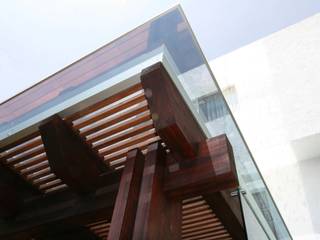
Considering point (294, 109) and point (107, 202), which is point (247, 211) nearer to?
point (107, 202)

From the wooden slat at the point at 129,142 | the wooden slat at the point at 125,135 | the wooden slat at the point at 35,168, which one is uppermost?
the wooden slat at the point at 35,168

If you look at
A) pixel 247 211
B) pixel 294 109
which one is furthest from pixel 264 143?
pixel 247 211

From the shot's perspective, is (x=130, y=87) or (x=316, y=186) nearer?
(x=130, y=87)

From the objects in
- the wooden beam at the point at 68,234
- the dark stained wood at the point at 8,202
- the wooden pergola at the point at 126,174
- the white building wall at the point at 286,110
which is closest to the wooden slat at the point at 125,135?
the wooden pergola at the point at 126,174

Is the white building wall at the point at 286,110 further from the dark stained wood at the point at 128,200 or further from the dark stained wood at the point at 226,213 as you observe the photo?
the dark stained wood at the point at 128,200

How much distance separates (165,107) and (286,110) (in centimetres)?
595

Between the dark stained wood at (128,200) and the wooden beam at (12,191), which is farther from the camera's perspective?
the wooden beam at (12,191)

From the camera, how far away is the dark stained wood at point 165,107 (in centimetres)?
125

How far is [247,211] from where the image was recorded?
1.75 m

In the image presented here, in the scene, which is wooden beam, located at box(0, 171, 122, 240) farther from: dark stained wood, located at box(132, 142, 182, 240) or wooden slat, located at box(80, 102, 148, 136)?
dark stained wood, located at box(132, 142, 182, 240)

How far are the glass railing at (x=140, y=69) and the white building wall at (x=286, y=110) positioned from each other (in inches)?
148

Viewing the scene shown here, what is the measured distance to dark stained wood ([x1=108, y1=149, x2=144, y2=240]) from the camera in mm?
1102

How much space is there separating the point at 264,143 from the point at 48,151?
19.0 feet

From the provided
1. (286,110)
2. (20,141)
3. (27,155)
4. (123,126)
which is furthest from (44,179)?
(286,110)
